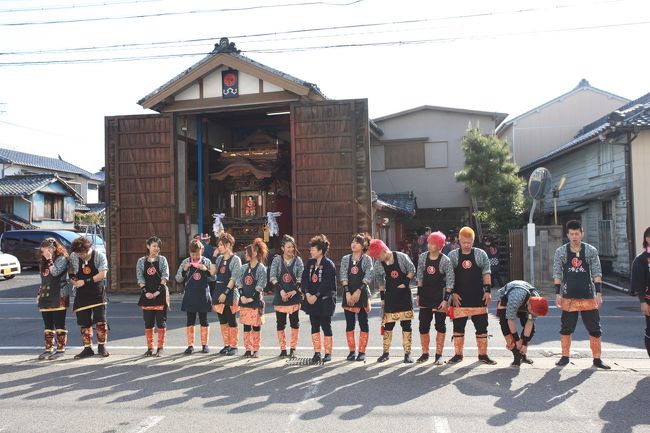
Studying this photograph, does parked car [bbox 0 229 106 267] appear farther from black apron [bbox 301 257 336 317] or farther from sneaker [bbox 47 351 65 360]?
black apron [bbox 301 257 336 317]

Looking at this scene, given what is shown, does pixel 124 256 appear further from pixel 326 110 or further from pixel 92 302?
pixel 92 302

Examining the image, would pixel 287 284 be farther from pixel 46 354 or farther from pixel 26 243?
pixel 26 243

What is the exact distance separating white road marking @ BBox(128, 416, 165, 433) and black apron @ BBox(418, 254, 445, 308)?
363 centimetres

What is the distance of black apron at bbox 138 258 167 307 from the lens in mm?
7676

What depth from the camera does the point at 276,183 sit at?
1986cm

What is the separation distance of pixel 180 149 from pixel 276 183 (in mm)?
3932

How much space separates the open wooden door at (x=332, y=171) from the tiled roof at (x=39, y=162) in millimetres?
28598

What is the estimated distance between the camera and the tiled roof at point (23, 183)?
31297 mm

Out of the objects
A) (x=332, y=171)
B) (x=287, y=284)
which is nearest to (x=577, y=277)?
(x=287, y=284)

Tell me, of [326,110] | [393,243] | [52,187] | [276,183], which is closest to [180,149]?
[276,183]

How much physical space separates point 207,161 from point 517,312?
577 inches

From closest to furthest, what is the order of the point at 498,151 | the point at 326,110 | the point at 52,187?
the point at 326,110
the point at 498,151
the point at 52,187

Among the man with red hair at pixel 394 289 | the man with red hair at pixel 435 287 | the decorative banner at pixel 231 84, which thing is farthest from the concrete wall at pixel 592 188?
the decorative banner at pixel 231 84

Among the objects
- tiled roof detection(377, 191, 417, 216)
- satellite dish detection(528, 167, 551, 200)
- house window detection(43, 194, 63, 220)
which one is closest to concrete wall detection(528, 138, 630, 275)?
satellite dish detection(528, 167, 551, 200)
